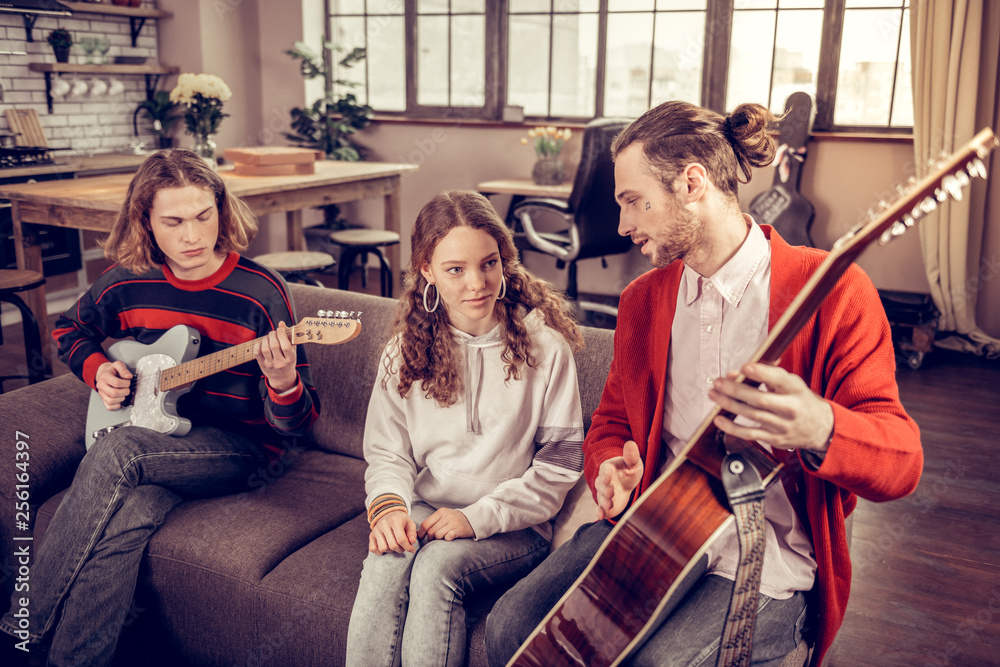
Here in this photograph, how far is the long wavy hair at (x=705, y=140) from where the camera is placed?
3.94 feet

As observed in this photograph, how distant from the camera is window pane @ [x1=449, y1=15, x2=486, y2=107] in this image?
496cm

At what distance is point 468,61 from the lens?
503cm

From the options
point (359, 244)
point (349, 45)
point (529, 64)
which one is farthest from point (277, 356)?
point (349, 45)

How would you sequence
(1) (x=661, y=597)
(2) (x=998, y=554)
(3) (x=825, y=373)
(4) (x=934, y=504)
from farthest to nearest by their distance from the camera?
(4) (x=934, y=504) < (2) (x=998, y=554) < (3) (x=825, y=373) < (1) (x=661, y=597)

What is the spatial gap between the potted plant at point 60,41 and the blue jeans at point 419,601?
13.6 feet

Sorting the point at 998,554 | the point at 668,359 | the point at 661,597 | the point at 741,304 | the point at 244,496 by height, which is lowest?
the point at 998,554

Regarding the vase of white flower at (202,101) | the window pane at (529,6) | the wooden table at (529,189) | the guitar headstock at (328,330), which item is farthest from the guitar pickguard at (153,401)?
the window pane at (529,6)

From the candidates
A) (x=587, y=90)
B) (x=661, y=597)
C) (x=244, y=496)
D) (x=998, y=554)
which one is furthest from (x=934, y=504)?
(x=587, y=90)

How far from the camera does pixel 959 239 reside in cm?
387

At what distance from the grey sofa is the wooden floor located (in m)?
0.91

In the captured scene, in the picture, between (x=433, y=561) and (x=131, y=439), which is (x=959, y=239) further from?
(x=131, y=439)

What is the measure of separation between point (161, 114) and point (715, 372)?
4.69m

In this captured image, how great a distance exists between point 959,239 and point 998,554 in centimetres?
217

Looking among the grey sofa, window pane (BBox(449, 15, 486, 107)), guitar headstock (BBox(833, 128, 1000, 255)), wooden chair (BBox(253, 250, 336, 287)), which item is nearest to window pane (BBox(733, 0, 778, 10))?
window pane (BBox(449, 15, 486, 107))
